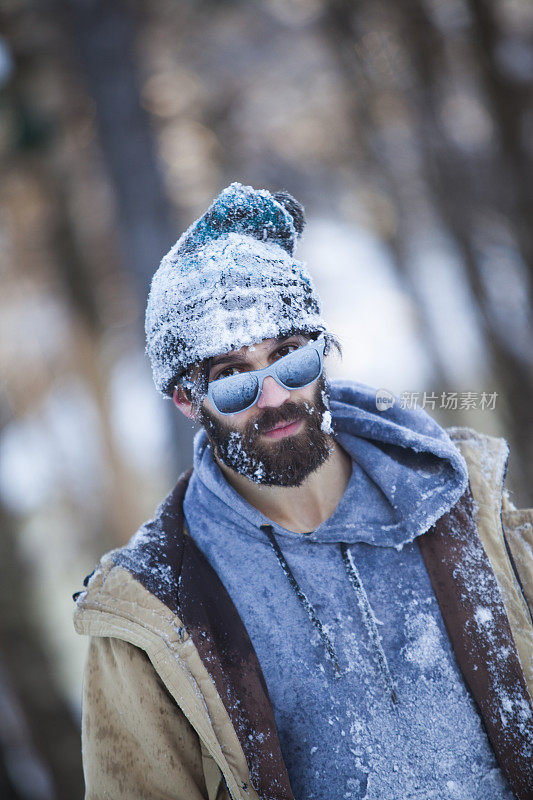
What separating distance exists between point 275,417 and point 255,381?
0.16m

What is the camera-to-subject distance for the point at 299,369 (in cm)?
215

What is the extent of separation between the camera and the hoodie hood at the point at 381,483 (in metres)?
2.09

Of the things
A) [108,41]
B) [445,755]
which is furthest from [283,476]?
[108,41]

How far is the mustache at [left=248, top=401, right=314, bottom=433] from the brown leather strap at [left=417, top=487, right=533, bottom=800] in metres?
0.65

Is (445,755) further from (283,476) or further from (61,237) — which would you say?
(61,237)

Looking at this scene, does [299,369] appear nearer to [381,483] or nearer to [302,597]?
[381,483]

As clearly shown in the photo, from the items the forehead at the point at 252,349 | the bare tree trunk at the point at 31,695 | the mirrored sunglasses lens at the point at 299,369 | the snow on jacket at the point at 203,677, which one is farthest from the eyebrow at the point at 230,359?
the bare tree trunk at the point at 31,695

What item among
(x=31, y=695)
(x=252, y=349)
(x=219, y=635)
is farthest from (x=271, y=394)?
(x=31, y=695)

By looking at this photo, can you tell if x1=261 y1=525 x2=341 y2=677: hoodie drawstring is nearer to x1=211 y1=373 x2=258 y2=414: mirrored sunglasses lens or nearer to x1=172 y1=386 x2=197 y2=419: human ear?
x1=211 y1=373 x2=258 y2=414: mirrored sunglasses lens

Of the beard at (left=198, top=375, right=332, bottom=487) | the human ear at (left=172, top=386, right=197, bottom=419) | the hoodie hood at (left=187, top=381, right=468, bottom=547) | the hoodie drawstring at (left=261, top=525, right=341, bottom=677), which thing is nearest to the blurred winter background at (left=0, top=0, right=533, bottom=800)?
the hoodie hood at (left=187, top=381, right=468, bottom=547)

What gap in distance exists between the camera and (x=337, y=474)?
2332mm

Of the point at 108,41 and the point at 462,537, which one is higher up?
the point at 108,41

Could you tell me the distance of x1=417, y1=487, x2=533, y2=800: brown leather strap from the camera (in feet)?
5.96

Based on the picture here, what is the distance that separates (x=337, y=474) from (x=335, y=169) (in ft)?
32.3
